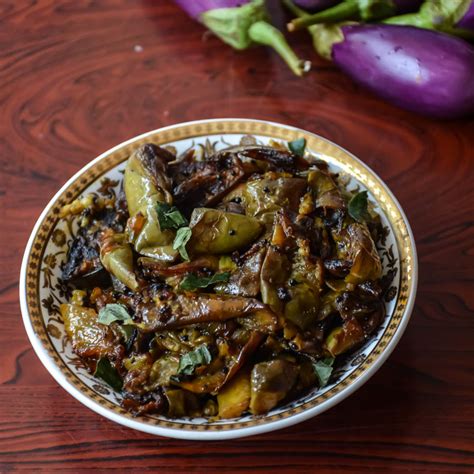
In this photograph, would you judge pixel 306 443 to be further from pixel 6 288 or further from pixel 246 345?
pixel 6 288

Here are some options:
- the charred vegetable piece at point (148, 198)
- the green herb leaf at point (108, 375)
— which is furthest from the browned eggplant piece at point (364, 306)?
the green herb leaf at point (108, 375)

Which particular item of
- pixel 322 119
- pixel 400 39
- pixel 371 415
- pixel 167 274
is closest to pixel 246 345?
pixel 167 274

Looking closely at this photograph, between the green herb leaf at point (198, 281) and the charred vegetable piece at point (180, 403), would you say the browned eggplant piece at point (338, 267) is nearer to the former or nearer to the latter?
the green herb leaf at point (198, 281)

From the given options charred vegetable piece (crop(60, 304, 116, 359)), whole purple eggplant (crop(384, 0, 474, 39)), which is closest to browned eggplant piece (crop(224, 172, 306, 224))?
charred vegetable piece (crop(60, 304, 116, 359))

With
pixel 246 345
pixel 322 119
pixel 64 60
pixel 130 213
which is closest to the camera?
pixel 246 345

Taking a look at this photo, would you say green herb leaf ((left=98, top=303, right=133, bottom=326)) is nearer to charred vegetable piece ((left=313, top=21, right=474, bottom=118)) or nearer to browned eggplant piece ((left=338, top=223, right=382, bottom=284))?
browned eggplant piece ((left=338, top=223, right=382, bottom=284))

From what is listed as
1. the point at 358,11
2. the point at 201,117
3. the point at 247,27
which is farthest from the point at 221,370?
the point at 358,11
